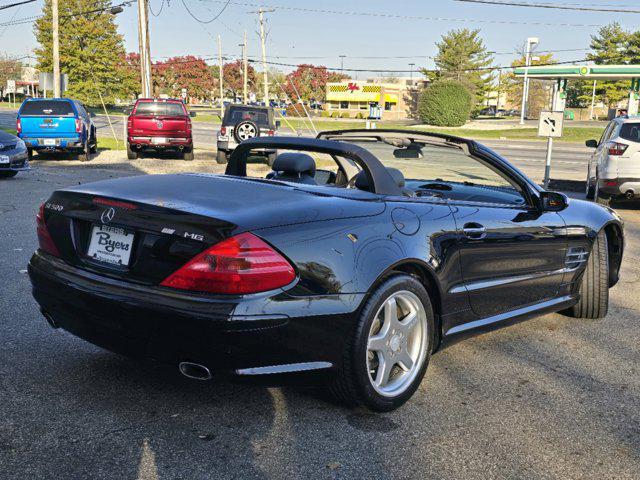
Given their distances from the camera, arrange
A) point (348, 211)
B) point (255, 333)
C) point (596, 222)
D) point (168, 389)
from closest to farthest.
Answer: point (255, 333), point (348, 211), point (168, 389), point (596, 222)

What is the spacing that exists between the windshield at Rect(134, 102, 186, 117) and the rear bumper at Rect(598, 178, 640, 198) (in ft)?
42.5

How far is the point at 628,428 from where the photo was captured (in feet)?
11.3

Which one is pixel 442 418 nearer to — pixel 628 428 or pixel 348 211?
pixel 628 428

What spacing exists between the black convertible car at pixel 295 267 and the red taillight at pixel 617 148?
8233 mm

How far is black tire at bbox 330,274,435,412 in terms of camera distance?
3.23 metres

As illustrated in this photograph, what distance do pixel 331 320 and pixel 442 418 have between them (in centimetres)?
86

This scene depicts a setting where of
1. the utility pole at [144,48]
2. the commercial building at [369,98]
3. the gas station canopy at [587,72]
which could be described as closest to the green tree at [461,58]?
the commercial building at [369,98]

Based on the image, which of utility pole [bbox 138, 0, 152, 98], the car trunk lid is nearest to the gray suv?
utility pole [bbox 138, 0, 152, 98]

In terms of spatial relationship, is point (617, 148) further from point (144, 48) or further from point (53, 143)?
point (144, 48)

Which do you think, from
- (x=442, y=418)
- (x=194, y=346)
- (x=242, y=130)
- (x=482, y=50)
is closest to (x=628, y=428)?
(x=442, y=418)

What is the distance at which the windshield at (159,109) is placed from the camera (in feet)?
67.6

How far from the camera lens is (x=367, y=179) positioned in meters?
3.89

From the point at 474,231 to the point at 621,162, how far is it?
8905 millimetres

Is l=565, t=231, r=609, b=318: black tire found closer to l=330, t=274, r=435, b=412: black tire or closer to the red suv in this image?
l=330, t=274, r=435, b=412: black tire
